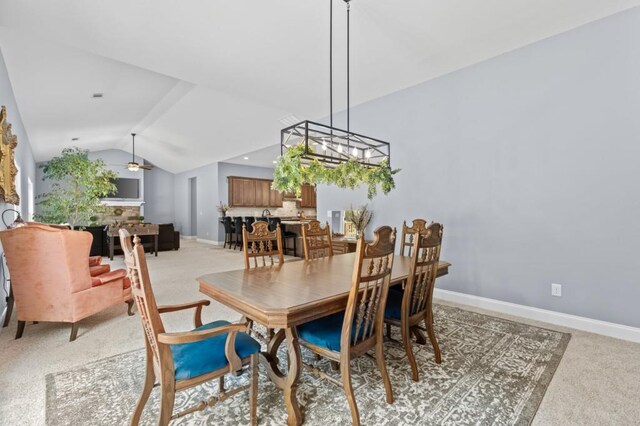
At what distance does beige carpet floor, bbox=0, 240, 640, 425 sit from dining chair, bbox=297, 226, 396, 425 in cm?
102

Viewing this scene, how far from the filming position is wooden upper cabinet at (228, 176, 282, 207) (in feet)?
34.3

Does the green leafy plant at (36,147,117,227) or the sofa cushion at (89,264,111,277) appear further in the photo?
the green leafy plant at (36,147,117,227)

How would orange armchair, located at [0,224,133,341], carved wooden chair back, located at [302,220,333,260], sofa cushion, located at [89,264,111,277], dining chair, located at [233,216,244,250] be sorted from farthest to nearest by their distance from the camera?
1. dining chair, located at [233,216,244,250]
2. sofa cushion, located at [89,264,111,277]
3. carved wooden chair back, located at [302,220,333,260]
4. orange armchair, located at [0,224,133,341]

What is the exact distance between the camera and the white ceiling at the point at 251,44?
2867 millimetres

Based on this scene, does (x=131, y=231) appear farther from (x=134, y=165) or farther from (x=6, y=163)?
(x=6, y=163)

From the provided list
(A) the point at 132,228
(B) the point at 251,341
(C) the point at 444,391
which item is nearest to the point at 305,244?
(B) the point at 251,341

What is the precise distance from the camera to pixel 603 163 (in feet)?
9.56

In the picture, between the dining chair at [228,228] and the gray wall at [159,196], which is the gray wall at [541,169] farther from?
the gray wall at [159,196]

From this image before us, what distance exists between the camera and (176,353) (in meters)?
1.54

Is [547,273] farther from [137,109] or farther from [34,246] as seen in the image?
[137,109]

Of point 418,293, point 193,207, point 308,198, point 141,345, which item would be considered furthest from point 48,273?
point 308,198

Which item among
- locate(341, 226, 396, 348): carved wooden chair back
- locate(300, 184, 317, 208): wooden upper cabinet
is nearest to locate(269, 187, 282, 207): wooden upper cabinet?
locate(300, 184, 317, 208): wooden upper cabinet

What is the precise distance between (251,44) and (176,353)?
130 inches

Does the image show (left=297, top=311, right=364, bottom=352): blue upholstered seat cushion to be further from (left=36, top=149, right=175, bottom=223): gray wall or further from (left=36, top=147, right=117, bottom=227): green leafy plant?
(left=36, top=149, right=175, bottom=223): gray wall
